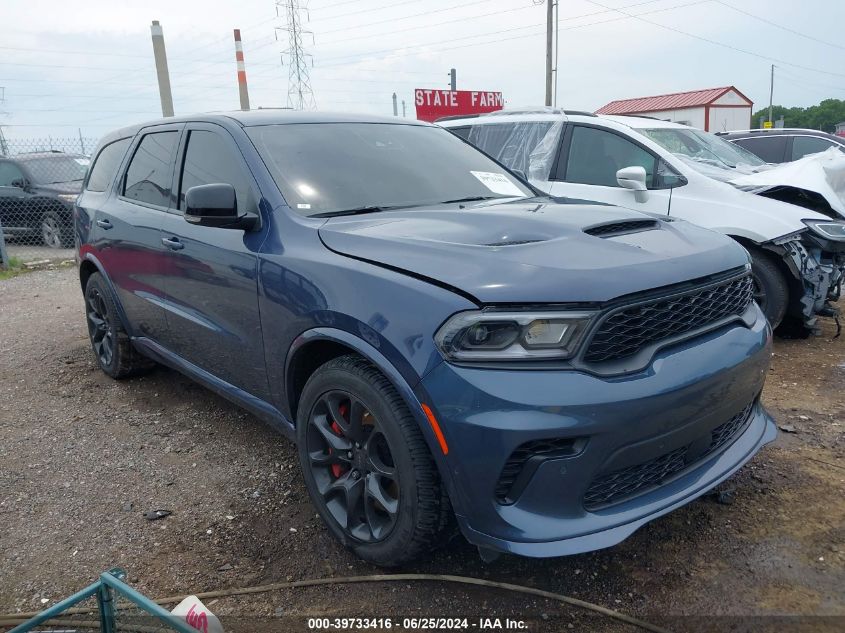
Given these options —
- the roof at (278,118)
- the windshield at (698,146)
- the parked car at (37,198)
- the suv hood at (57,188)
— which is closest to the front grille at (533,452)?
the roof at (278,118)

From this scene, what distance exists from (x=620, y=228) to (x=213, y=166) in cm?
201

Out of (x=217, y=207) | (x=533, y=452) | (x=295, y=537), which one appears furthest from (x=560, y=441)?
(x=217, y=207)

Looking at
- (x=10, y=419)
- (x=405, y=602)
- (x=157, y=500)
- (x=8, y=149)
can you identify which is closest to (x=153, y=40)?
(x=8, y=149)

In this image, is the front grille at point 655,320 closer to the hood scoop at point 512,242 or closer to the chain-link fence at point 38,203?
the hood scoop at point 512,242

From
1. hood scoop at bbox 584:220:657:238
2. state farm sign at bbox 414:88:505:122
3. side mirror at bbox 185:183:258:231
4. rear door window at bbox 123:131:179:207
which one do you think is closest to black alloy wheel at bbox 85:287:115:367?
rear door window at bbox 123:131:179:207

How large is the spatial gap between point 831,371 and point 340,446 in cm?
367

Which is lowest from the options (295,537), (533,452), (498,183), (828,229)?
(295,537)

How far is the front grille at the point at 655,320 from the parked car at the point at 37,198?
10842mm

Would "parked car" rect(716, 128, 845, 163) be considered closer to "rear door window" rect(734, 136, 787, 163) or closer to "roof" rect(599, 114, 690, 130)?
"rear door window" rect(734, 136, 787, 163)

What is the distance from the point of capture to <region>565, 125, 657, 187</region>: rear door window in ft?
18.3

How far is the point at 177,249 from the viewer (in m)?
3.43

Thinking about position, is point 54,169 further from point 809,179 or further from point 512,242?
point 512,242

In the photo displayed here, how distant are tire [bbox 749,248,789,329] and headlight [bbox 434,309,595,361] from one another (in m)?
3.52

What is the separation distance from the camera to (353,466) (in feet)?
8.19
